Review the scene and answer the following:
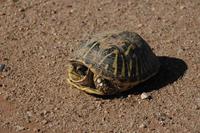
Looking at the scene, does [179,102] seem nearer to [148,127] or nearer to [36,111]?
[148,127]

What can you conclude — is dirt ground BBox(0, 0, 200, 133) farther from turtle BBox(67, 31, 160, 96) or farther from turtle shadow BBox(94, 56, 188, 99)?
turtle BBox(67, 31, 160, 96)

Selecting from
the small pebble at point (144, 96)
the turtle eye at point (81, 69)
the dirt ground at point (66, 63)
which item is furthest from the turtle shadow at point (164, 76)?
the turtle eye at point (81, 69)

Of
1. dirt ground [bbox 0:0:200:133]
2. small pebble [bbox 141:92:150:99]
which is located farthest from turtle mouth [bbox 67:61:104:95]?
small pebble [bbox 141:92:150:99]

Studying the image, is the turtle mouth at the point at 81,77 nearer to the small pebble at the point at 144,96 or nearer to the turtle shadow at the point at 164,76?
the turtle shadow at the point at 164,76

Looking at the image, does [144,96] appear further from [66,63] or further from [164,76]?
[66,63]

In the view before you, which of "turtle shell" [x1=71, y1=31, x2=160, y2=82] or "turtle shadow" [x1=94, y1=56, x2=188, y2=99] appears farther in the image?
"turtle shadow" [x1=94, y1=56, x2=188, y2=99]

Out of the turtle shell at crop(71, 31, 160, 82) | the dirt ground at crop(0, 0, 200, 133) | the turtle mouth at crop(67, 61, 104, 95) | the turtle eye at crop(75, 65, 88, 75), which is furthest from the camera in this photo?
the turtle eye at crop(75, 65, 88, 75)

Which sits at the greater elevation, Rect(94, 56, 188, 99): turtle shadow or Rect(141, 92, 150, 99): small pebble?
Rect(94, 56, 188, 99): turtle shadow
